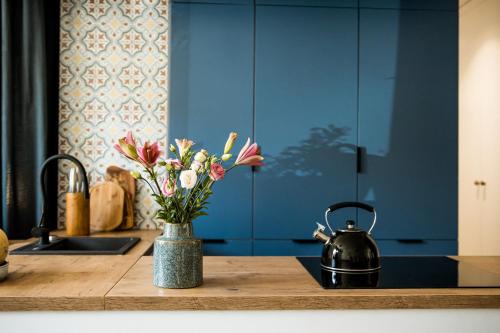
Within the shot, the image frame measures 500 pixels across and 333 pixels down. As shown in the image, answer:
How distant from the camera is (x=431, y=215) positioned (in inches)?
100

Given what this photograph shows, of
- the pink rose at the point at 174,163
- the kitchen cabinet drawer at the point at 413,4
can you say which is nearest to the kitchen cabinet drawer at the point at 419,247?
the kitchen cabinet drawer at the point at 413,4

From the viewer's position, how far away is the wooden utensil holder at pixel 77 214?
7.50 feet

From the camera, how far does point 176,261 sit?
125 cm

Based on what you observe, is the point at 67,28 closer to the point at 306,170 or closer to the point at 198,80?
the point at 198,80

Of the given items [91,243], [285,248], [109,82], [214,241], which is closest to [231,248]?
[214,241]

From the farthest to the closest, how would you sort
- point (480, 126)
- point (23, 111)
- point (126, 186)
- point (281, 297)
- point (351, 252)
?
point (480, 126), point (126, 186), point (23, 111), point (351, 252), point (281, 297)

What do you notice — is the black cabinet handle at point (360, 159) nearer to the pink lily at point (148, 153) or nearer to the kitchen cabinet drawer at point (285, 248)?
the kitchen cabinet drawer at point (285, 248)

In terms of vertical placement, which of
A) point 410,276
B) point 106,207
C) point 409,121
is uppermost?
point 409,121

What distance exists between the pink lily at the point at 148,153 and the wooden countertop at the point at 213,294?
1.20 ft

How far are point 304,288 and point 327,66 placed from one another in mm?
1610

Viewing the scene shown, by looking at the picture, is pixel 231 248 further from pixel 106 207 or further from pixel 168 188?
pixel 168 188

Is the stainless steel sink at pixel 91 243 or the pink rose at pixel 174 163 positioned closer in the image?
the pink rose at pixel 174 163

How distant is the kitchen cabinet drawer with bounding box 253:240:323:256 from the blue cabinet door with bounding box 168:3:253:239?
97 mm

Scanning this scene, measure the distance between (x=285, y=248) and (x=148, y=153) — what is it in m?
1.46
